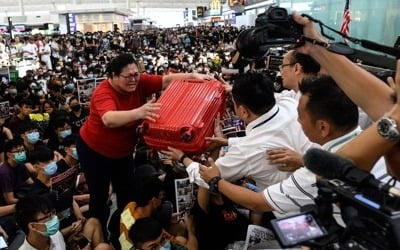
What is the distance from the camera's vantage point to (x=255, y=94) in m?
2.07

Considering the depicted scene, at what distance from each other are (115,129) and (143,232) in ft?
2.25

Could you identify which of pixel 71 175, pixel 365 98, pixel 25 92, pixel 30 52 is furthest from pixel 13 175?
pixel 30 52

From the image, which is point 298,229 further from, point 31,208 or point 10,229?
point 10,229

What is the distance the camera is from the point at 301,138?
83.5 inches

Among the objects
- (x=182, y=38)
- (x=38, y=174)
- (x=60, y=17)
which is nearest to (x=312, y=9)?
(x=38, y=174)

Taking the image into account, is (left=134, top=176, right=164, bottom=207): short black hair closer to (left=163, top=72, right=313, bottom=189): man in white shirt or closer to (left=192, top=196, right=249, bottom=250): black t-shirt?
(left=192, top=196, right=249, bottom=250): black t-shirt

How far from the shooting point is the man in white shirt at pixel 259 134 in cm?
205

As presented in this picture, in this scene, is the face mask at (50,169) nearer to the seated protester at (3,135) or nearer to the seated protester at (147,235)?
the seated protester at (147,235)

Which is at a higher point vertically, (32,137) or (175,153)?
(175,153)

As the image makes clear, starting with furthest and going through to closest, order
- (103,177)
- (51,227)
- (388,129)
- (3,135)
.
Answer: (3,135) < (103,177) < (51,227) < (388,129)

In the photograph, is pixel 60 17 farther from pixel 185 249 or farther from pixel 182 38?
pixel 185 249

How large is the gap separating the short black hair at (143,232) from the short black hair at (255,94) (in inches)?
38.3

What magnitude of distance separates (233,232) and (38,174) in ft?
6.21

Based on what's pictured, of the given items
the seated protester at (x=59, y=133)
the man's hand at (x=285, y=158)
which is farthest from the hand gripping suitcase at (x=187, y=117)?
A: the seated protester at (x=59, y=133)
